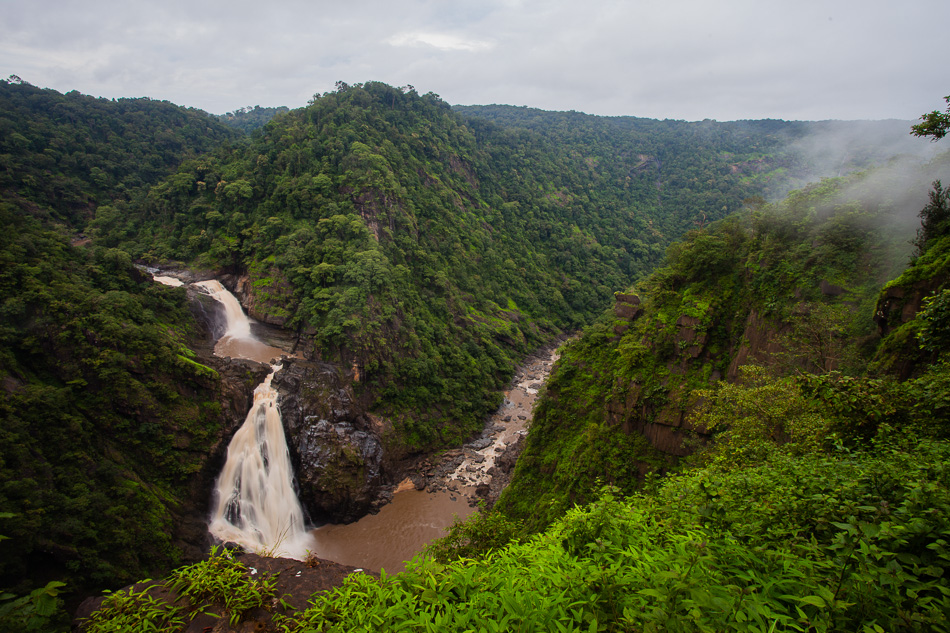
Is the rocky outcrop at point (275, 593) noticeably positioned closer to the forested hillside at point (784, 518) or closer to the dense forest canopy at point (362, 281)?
the forested hillside at point (784, 518)

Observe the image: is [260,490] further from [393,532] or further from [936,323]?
[936,323]

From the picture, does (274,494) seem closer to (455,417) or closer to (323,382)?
(323,382)

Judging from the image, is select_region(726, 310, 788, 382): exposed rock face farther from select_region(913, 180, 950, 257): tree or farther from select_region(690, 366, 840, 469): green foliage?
select_region(913, 180, 950, 257): tree

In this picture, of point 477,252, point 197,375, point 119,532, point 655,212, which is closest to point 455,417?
point 197,375

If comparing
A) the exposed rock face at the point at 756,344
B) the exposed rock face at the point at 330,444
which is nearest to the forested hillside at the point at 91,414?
the exposed rock face at the point at 330,444

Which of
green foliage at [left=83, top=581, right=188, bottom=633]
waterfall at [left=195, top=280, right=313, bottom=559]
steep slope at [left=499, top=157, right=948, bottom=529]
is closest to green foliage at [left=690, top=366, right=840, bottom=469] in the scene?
steep slope at [left=499, top=157, right=948, bottom=529]

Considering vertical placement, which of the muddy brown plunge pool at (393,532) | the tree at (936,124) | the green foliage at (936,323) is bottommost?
the muddy brown plunge pool at (393,532)
